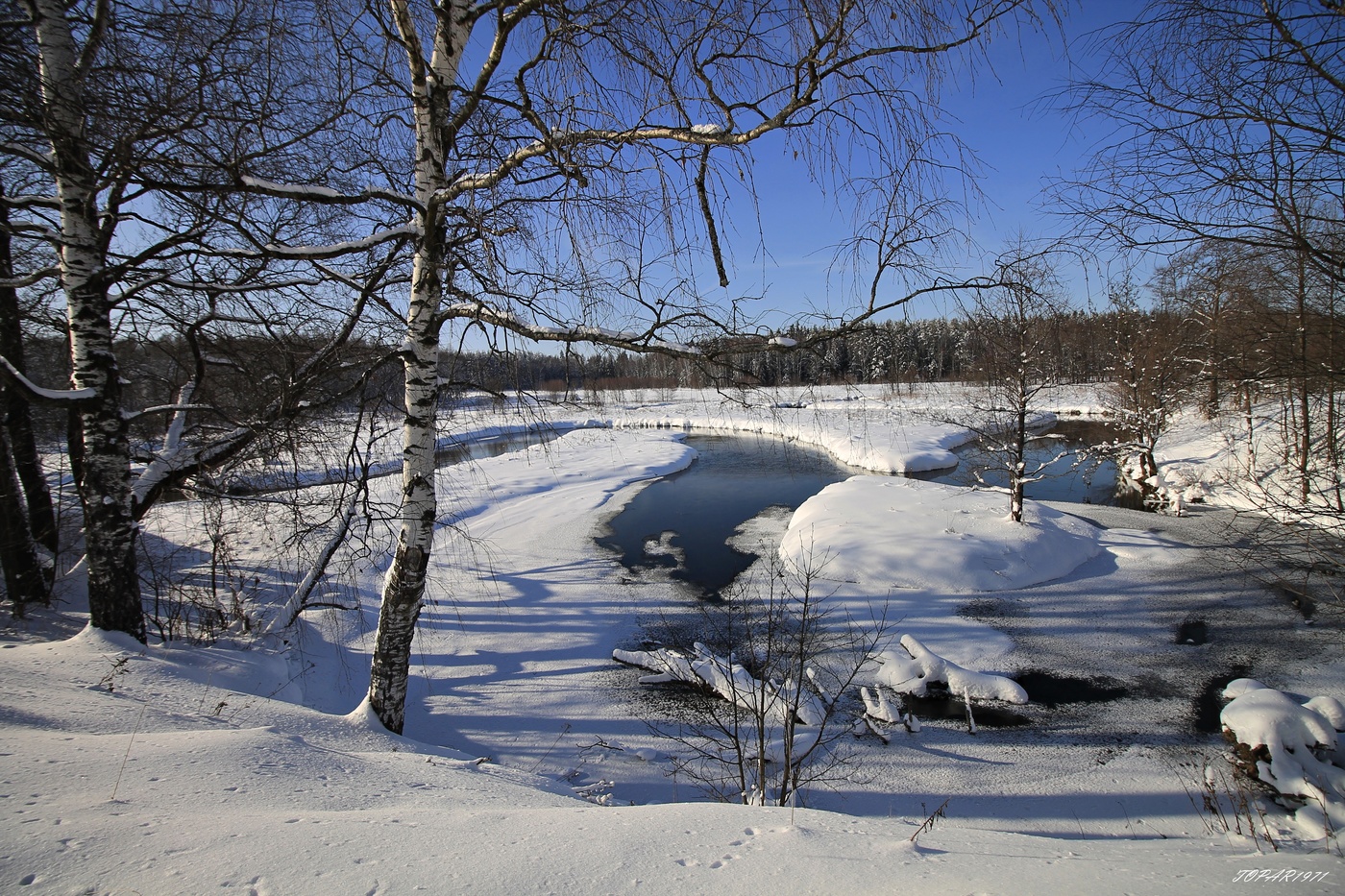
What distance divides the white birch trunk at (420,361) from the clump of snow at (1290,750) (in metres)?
7.47

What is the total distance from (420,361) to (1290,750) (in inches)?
332

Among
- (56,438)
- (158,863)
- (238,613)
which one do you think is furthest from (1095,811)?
(56,438)

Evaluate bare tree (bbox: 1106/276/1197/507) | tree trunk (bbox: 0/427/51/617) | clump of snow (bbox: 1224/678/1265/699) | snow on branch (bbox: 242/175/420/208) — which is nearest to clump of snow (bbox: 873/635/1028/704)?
clump of snow (bbox: 1224/678/1265/699)

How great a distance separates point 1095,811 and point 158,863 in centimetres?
664

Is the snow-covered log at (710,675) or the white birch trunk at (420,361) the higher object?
the white birch trunk at (420,361)

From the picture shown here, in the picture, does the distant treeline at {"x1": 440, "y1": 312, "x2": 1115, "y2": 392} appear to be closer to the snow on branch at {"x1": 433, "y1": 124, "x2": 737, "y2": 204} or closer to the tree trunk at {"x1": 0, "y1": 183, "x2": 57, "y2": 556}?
the snow on branch at {"x1": 433, "y1": 124, "x2": 737, "y2": 204}

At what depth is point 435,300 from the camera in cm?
369

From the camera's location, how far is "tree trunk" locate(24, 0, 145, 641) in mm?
3682

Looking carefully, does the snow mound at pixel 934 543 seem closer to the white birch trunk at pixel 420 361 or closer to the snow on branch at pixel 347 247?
the white birch trunk at pixel 420 361

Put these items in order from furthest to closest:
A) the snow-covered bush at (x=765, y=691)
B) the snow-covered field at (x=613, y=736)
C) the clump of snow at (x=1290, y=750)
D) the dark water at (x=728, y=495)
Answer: the dark water at (x=728, y=495) → the clump of snow at (x=1290, y=750) → the snow-covered bush at (x=765, y=691) → the snow-covered field at (x=613, y=736)

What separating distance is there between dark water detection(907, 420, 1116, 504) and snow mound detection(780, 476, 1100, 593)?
2.51 metres

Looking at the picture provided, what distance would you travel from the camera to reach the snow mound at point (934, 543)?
11.0m

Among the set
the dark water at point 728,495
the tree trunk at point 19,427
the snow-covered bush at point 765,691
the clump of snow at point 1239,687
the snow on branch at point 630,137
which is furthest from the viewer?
the dark water at point 728,495

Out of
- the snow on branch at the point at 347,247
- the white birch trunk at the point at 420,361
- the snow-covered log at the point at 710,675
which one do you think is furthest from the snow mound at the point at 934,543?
the snow on branch at the point at 347,247
